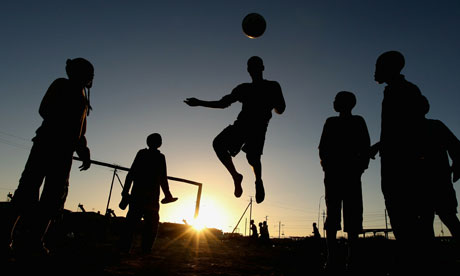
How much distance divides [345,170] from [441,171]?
3.04ft

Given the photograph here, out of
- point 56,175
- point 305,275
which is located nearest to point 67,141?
point 56,175

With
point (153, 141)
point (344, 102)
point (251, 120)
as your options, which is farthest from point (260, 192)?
point (153, 141)

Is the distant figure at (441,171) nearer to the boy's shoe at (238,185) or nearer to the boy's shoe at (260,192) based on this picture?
the boy's shoe at (260,192)

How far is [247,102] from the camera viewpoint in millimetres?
4066

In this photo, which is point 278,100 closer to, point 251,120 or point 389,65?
point 251,120

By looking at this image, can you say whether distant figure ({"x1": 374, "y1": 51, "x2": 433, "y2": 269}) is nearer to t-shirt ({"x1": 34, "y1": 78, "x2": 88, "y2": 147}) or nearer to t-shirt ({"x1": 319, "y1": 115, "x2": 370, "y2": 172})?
t-shirt ({"x1": 319, "y1": 115, "x2": 370, "y2": 172})

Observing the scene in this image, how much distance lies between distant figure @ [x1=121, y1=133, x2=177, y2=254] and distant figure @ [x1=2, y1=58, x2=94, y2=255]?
1498 millimetres

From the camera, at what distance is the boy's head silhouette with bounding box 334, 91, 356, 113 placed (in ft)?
12.1

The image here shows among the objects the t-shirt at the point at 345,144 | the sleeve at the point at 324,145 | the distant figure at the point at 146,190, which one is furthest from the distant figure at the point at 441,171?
the distant figure at the point at 146,190

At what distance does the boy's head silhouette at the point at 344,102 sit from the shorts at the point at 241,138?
1.02 m

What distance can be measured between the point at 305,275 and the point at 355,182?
1.21m

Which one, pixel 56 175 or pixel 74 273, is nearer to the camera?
pixel 74 273

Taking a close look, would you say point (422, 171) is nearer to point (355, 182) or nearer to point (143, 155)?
point (355, 182)

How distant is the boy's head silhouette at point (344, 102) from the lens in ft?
12.1
